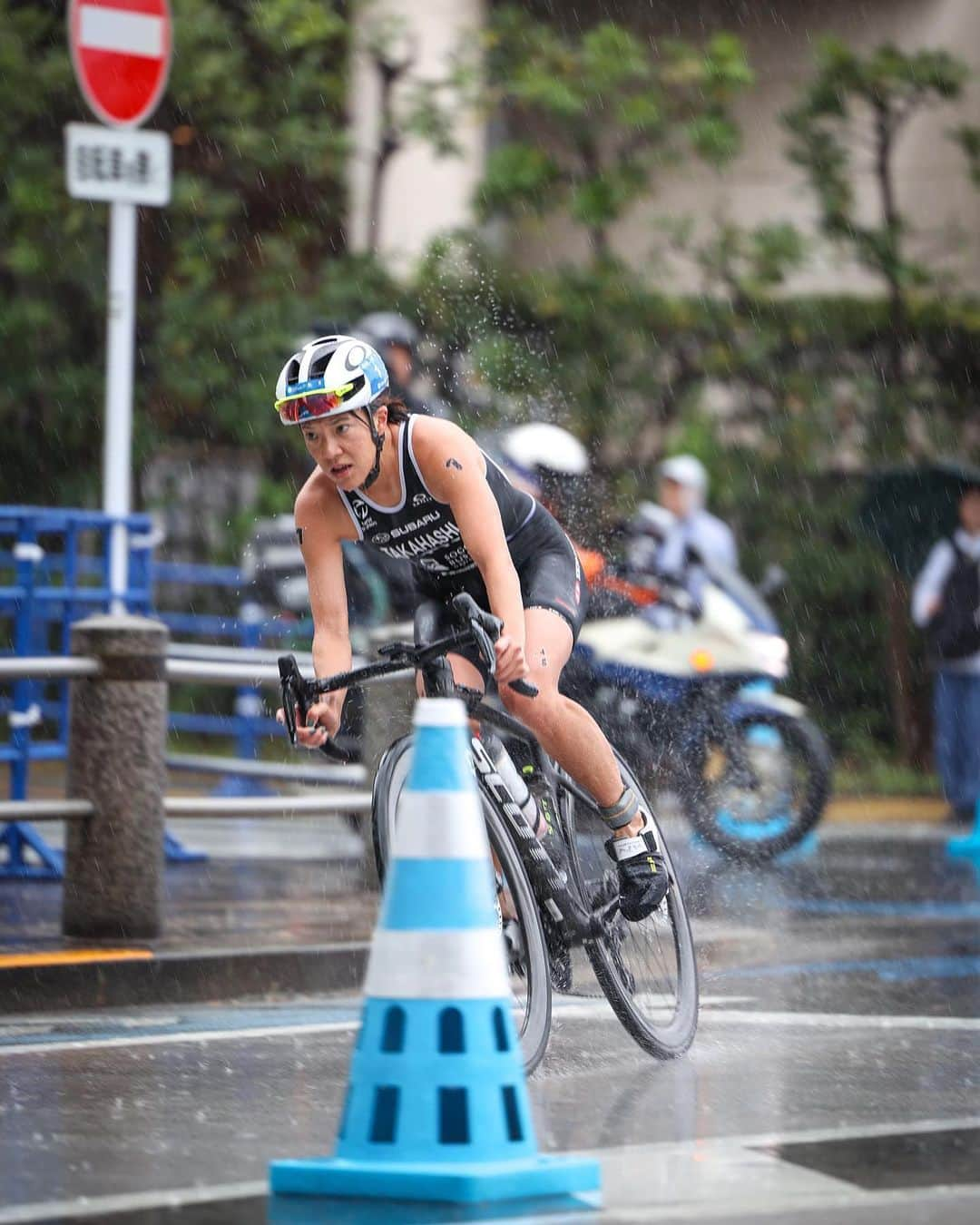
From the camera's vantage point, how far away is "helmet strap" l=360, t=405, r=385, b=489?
20.8 ft

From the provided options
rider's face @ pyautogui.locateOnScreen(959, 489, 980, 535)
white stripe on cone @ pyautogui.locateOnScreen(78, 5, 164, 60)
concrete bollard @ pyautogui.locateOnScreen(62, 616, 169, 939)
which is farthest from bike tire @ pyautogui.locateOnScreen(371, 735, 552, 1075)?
rider's face @ pyautogui.locateOnScreen(959, 489, 980, 535)

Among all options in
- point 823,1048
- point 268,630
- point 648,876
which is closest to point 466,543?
point 648,876

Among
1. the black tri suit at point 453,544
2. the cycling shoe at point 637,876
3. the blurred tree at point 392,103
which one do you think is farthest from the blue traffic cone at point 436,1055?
the blurred tree at point 392,103

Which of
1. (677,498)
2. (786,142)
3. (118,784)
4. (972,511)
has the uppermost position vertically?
(786,142)

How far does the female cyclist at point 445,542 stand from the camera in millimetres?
6262

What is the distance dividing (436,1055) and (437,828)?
46cm

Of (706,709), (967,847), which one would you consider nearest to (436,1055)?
(706,709)

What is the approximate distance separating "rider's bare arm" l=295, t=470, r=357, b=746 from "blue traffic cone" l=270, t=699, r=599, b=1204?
66.6 inches

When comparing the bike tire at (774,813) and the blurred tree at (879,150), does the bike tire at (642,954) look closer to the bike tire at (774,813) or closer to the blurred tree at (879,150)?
the bike tire at (774,813)

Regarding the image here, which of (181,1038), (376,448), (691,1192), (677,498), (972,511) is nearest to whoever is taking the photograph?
(691,1192)

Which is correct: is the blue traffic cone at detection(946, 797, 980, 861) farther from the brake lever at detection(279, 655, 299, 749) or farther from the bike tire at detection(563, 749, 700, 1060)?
the brake lever at detection(279, 655, 299, 749)

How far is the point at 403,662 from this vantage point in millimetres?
6129

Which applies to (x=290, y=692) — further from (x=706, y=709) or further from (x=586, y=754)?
(x=706, y=709)

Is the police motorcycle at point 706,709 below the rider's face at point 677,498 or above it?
below
